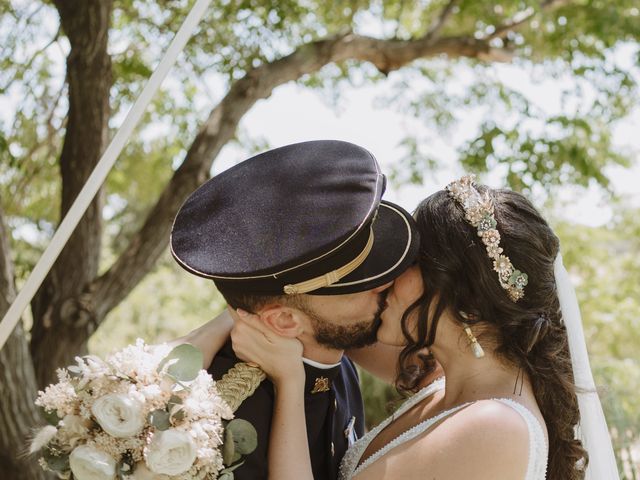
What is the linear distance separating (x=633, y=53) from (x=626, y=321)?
613 cm

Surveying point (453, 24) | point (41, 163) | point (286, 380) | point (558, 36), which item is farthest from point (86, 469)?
point (453, 24)

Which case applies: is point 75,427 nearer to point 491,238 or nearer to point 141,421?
point 141,421

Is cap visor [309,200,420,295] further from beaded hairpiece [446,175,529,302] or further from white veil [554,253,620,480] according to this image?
white veil [554,253,620,480]

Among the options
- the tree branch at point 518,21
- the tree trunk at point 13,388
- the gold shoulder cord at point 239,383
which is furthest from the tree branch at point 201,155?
the gold shoulder cord at point 239,383

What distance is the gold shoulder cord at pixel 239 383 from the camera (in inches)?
94.0

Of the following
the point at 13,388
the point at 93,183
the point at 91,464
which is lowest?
the point at 13,388

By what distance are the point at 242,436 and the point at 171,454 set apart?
254 millimetres

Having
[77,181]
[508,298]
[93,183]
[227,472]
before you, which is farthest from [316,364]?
[77,181]

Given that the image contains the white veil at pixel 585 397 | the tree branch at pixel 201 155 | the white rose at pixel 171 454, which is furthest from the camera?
the tree branch at pixel 201 155

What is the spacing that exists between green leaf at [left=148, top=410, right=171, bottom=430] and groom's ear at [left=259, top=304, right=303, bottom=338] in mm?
485

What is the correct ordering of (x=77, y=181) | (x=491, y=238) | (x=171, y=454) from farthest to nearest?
(x=77, y=181) → (x=491, y=238) → (x=171, y=454)

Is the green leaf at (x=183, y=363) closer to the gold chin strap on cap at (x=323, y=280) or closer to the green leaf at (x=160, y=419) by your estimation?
the green leaf at (x=160, y=419)

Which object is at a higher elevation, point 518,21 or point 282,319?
point 282,319

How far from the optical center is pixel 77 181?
5230 millimetres
